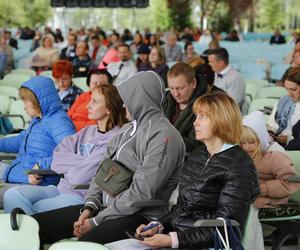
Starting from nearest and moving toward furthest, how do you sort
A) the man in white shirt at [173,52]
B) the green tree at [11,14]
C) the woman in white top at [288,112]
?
the woman in white top at [288,112] → the man in white shirt at [173,52] → the green tree at [11,14]

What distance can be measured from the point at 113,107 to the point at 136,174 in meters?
0.78

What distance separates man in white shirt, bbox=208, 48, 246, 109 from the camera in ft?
26.6

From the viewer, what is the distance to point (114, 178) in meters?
4.11

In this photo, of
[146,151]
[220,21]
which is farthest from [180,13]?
[146,151]

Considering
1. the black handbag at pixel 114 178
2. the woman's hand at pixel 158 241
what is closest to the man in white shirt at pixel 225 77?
the black handbag at pixel 114 178

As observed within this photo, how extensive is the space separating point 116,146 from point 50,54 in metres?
10.0

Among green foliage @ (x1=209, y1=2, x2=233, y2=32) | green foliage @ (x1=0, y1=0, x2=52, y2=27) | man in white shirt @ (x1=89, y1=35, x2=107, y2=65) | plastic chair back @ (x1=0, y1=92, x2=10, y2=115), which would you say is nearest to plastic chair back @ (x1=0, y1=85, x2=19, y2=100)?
plastic chair back @ (x1=0, y1=92, x2=10, y2=115)

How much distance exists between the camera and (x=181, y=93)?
17.7 feet

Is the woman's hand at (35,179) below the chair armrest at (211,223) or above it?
below

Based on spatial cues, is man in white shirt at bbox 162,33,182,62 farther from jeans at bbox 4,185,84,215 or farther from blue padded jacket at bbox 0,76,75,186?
jeans at bbox 4,185,84,215

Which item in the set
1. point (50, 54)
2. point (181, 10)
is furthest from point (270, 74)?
point (181, 10)

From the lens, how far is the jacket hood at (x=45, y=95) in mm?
5113

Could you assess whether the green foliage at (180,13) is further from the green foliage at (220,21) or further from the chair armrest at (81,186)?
the chair armrest at (81,186)

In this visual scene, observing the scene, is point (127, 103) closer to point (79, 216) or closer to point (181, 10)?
point (79, 216)
